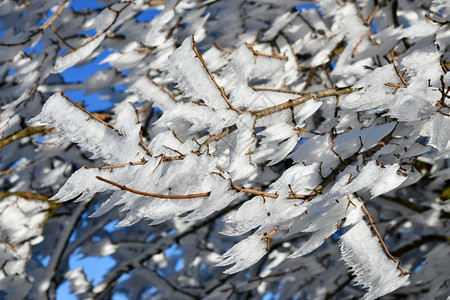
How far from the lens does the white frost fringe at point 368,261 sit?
2.69ft

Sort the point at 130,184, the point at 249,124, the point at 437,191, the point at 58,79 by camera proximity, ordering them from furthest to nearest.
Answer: the point at 58,79, the point at 437,191, the point at 249,124, the point at 130,184

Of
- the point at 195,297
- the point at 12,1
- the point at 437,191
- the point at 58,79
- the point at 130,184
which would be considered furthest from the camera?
the point at 195,297

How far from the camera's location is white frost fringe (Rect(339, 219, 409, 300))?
2.69ft

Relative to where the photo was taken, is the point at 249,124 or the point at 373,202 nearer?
the point at 249,124

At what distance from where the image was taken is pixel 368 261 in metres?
0.83

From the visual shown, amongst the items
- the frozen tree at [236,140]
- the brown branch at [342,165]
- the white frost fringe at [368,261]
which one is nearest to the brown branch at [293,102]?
the frozen tree at [236,140]

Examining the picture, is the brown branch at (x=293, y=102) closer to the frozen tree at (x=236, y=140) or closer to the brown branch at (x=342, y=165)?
the frozen tree at (x=236, y=140)

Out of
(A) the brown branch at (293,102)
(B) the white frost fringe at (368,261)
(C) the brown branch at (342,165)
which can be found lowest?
(B) the white frost fringe at (368,261)

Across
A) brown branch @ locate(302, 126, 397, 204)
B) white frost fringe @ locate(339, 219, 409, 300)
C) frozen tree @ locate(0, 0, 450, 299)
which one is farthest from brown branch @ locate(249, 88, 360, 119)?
white frost fringe @ locate(339, 219, 409, 300)

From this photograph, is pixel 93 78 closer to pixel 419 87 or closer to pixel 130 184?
pixel 130 184

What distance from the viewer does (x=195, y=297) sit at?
7.27 ft

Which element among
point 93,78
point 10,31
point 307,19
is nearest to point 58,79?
point 10,31

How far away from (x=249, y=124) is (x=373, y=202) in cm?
127

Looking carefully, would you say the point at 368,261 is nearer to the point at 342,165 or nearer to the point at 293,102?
the point at 342,165
